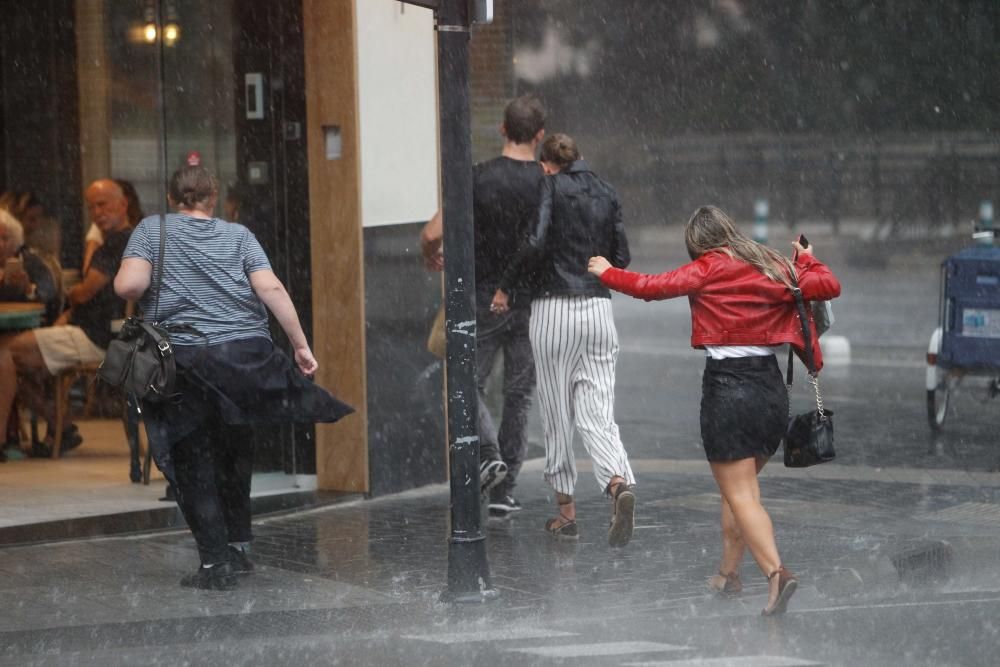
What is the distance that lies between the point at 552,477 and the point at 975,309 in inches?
174

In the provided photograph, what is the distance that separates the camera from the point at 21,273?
1127 centimetres

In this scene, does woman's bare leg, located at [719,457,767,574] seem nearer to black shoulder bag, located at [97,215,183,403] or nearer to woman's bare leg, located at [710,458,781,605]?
woman's bare leg, located at [710,458,781,605]

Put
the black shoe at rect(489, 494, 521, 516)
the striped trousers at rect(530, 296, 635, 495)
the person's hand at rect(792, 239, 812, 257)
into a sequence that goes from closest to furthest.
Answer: the person's hand at rect(792, 239, 812, 257) → the striped trousers at rect(530, 296, 635, 495) → the black shoe at rect(489, 494, 521, 516)

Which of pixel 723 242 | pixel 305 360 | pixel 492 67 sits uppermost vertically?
pixel 492 67

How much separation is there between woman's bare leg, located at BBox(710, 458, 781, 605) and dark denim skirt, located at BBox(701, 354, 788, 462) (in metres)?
0.06

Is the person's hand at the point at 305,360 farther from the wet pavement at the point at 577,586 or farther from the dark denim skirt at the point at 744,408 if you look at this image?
the dark denim skirt at the point at 744,408

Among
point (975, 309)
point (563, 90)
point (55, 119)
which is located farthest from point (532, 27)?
point (975, 309)

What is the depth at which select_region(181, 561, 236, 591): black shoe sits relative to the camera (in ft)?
24.4

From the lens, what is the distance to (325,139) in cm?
962

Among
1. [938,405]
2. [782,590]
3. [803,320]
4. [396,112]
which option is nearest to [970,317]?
[938,405]

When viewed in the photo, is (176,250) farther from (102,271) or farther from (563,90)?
(563,90)

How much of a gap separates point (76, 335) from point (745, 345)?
5.67 m

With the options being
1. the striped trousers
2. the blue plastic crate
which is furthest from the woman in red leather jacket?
the blue plastic crate

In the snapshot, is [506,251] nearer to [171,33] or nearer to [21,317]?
[171,33]
